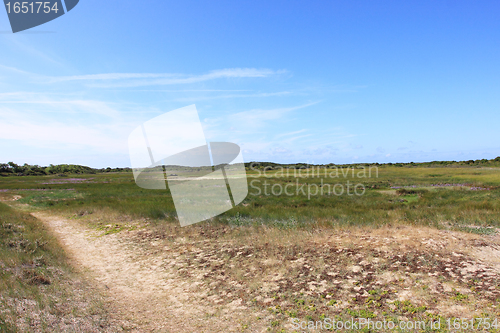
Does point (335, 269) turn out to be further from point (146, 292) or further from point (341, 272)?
point (146, 292)

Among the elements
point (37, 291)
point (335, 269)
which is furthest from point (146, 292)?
point (335, 269)

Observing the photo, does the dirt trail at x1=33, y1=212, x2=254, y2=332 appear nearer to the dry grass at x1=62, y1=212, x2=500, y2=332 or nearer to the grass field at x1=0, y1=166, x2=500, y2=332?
→ the dry grass at x1=62, y1=212, x2=500, y2=332

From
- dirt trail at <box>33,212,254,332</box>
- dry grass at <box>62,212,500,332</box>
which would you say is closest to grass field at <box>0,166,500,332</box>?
dry grass at <box>62,212,500,332</box>

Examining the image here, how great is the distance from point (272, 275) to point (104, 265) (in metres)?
6.15

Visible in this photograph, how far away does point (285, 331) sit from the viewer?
4.78 m

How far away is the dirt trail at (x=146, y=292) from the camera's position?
209 inches

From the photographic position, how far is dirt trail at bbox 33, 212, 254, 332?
17.4 ft

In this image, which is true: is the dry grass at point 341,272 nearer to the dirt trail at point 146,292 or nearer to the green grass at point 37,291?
the dirt trail at point 146,292

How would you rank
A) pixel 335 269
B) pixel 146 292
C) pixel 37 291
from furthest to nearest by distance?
pixel 335 269, pixel 146 292, pixel 37 291

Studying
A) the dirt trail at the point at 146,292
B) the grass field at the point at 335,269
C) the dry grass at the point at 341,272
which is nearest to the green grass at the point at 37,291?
the grass field at the point at 335,269

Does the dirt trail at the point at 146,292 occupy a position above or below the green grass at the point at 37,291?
below

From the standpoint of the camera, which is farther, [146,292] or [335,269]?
[335,269]

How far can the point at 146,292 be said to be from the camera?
6.95 meters

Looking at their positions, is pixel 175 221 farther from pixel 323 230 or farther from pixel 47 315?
pixel 47 315
